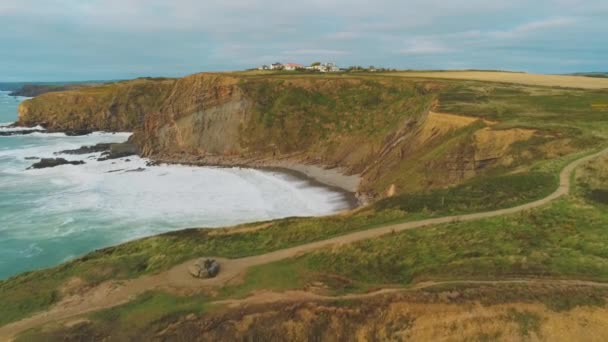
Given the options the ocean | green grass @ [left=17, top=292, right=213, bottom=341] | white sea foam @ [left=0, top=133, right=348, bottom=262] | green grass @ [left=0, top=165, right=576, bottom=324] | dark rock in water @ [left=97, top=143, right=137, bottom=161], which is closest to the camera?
green grass @ [left=17, top=292, right=213, bottom=341]

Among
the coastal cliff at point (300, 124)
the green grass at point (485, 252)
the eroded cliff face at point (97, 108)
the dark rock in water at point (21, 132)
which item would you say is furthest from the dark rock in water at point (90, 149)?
the green grass at point (485, 252)

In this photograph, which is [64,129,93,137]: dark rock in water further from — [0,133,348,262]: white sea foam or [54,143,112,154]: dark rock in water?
[0,133,348,262]: white sea foam

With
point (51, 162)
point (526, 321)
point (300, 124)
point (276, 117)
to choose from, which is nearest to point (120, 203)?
point (51, 162)

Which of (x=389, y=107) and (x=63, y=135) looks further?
(x=63, y=135)

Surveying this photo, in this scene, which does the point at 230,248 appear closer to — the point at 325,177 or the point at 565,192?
the point at 565,192

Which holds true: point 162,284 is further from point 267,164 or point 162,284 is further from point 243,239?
point 267,164

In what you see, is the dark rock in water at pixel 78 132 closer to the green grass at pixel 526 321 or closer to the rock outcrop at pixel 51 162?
the rock outcrop at pixel 51 162

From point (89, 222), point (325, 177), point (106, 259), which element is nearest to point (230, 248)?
point (106, 259)

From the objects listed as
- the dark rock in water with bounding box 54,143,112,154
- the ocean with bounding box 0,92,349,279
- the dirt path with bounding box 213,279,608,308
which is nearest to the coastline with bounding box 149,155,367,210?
the ocean with bounding box 0,92,349,279
